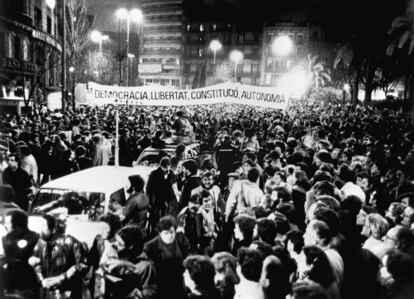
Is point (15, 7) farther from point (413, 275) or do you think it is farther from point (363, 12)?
point (413, 275)

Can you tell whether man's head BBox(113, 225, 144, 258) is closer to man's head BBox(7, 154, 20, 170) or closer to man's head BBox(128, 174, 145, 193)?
man's head BBox(128, 174, 145, 193)

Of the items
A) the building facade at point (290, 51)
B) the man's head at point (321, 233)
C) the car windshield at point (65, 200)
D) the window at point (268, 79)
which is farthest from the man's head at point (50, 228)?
the window at point (268, 79)

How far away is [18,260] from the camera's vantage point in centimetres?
438

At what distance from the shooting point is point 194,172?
8.05m

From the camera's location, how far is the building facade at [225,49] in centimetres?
9675

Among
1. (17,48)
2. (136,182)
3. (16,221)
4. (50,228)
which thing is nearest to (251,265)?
(50,228)

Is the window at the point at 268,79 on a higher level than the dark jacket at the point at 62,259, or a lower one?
higher

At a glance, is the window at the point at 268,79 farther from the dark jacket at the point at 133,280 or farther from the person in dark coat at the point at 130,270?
the dark jacket at the point at 133,280

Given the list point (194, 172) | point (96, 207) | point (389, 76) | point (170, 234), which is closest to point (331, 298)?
point (170, 234)

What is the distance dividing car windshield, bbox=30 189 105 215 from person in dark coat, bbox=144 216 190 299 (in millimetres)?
2048

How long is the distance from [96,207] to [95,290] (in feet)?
5.68

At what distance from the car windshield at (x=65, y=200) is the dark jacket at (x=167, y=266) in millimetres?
2049

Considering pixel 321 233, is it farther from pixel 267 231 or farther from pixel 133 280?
pixel 133 280

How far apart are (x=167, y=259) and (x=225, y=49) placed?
9847cm
